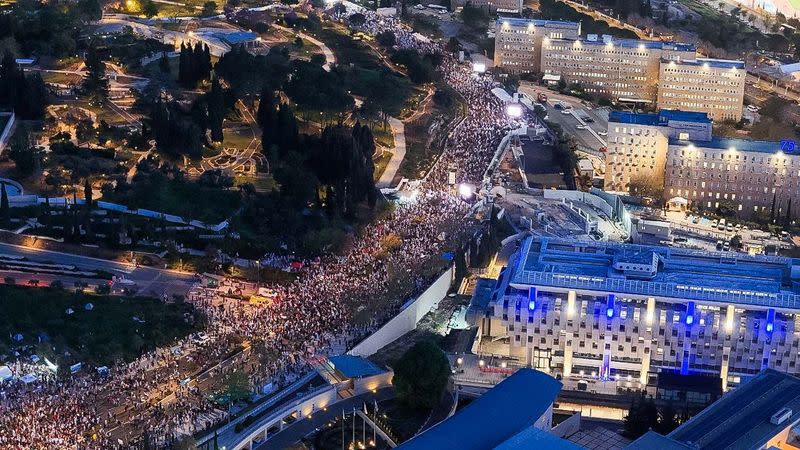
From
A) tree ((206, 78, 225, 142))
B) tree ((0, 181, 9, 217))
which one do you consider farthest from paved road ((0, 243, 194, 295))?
tree ((206, 78, 225, 142))

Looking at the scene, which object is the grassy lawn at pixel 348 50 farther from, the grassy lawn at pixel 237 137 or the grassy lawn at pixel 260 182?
the grassy lawn at pixel 260 182

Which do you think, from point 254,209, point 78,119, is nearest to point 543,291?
point 254,209

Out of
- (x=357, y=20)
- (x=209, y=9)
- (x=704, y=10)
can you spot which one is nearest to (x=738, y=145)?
(x=357, y=20)

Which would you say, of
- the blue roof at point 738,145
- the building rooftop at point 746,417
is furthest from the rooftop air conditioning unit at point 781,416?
the blue roof at point 738,145

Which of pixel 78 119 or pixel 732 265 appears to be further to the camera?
pixel 78 119

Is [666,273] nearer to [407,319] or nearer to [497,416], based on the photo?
[407,319]

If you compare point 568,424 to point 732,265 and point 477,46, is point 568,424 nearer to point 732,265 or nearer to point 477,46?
point 732,265
